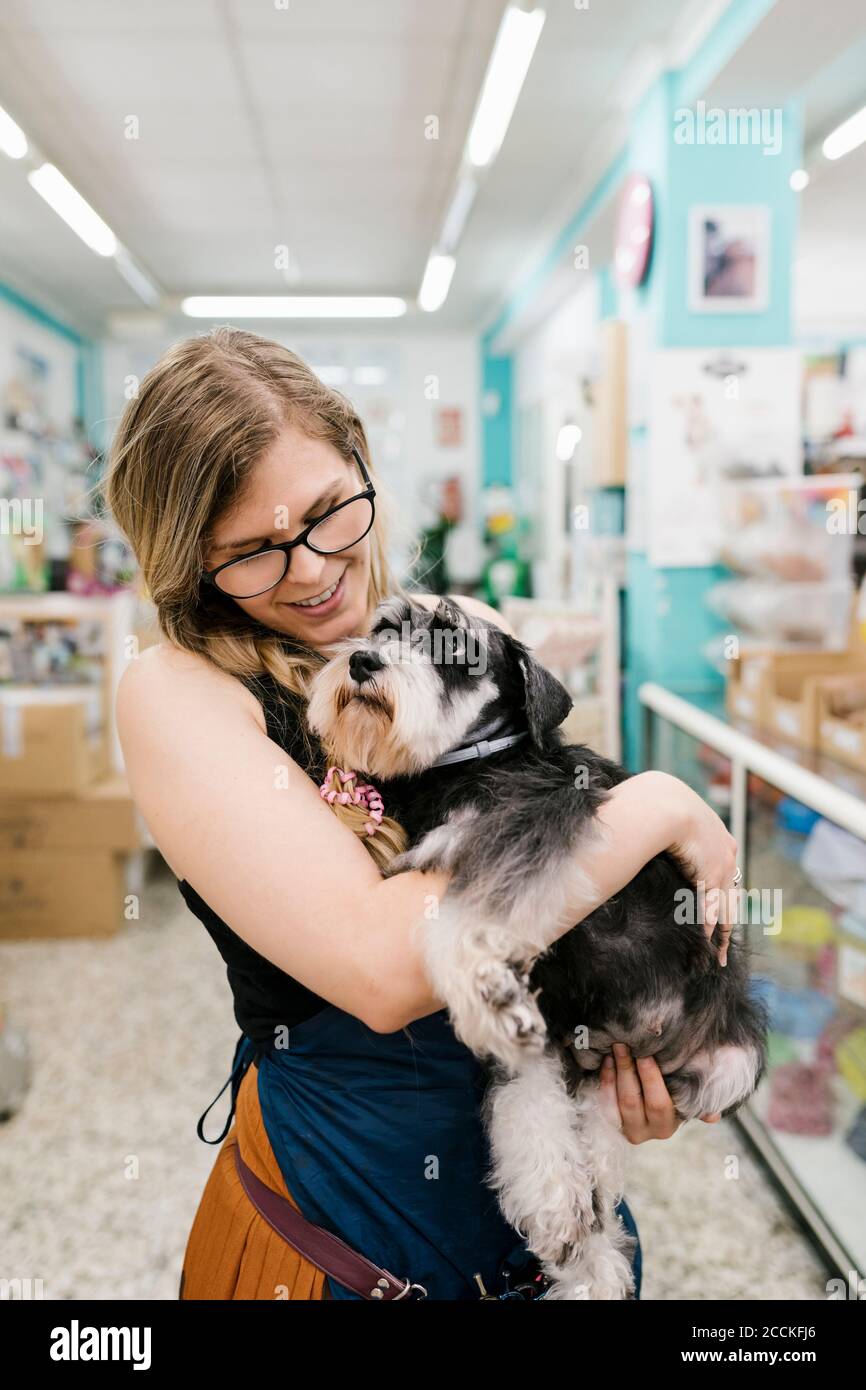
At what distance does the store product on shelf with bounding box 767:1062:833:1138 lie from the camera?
2.57m

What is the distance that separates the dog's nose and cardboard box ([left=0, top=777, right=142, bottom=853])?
125 inches

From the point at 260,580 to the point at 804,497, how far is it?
91.2 inches

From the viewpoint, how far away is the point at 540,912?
1063 mm

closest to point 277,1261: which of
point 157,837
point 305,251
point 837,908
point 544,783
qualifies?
point 157,837

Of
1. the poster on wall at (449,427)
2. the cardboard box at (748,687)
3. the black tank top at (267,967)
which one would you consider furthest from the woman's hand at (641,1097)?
the poster on wall at (449,427)

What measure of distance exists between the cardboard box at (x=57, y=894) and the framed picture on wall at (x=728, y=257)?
11.1 ft

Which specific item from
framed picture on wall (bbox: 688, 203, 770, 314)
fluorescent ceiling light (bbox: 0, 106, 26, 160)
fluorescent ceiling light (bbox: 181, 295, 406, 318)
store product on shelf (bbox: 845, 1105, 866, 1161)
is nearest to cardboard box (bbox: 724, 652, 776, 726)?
store product on shelf (bbox: 845, 1105, 866, 1161)

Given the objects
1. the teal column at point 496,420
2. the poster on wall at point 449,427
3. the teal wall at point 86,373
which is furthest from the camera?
the poster on wall at point 449,427

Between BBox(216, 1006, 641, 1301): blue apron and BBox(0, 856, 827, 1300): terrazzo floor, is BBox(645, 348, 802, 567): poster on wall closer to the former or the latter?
BBox(0, 856, 827, 1300): terrazzo floor

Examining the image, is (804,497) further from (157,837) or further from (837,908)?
(157,837)

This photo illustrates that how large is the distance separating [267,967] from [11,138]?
4981mm

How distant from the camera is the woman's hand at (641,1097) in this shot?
1.19 metres

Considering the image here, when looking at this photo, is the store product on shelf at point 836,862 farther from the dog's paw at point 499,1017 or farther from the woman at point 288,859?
the dog's paw at point 499,1017

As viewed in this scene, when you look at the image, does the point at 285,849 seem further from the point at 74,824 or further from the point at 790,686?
the point at 74,824
